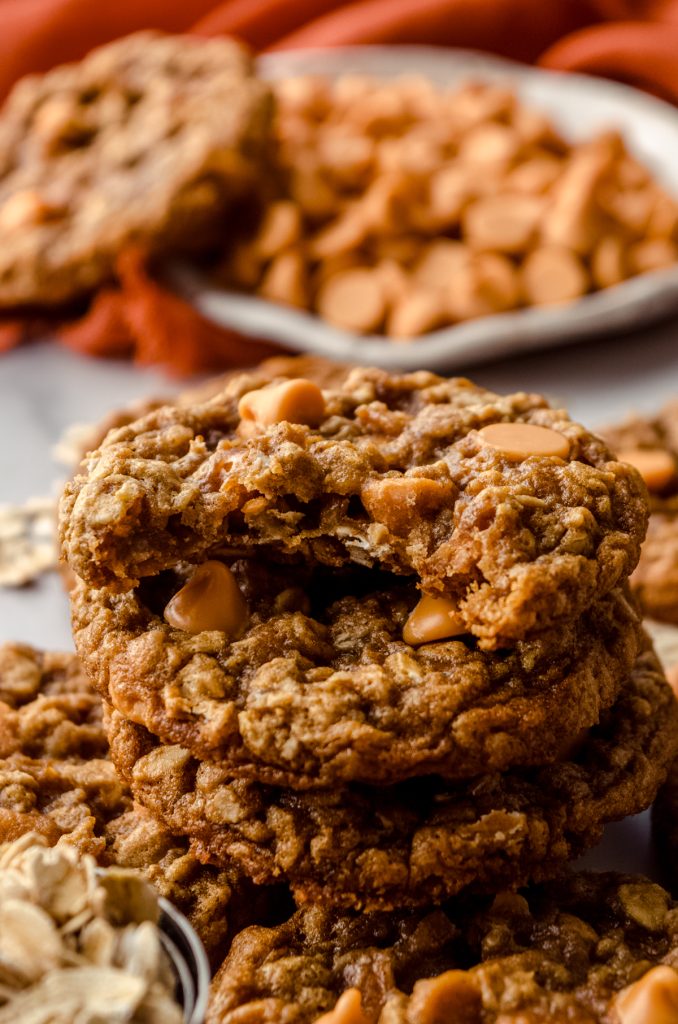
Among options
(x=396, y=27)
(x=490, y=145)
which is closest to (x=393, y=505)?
(x=490, y=145)

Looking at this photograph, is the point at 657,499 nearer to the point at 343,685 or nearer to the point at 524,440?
the point at 524,440

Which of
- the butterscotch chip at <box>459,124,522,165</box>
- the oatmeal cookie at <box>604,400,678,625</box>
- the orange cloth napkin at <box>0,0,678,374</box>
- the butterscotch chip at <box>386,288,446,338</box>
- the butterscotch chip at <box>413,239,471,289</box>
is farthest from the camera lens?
the orange cloth napkin at <box>0,0,678,374</box>

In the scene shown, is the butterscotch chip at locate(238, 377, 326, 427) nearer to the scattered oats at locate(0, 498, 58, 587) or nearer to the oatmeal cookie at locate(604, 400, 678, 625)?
the oatmeal cookie at locate(604, 400, 678, 625)

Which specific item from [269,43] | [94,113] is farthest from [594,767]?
[269,43]

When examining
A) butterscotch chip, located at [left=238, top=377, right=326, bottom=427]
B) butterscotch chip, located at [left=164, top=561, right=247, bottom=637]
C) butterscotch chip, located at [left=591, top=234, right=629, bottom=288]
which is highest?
butterscotch chip, located at [left=238, top=377, right=326, bottom=427]

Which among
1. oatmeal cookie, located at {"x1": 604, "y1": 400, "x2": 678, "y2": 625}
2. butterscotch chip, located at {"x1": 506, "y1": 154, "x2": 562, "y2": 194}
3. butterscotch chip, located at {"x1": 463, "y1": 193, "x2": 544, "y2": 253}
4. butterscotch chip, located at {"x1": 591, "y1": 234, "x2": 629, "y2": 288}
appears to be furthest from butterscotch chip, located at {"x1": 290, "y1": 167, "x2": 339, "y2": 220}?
oatmeal cookie, located at {"x1": 604, "y1": 400, "x2": 678, "y2": 625}

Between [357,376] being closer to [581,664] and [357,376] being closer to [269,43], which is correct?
[581,664]
